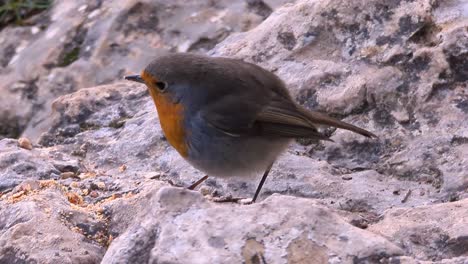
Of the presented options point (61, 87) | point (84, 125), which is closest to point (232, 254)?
point (84, 125)

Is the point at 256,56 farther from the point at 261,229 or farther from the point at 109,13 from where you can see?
the point at 261,229

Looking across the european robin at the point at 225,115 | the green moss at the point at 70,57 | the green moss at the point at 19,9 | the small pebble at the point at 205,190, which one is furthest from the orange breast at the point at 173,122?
the green moss at the point at 19,9

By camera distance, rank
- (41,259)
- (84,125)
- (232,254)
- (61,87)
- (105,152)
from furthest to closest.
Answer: (61,87) < (84,125) < (105,152) < (41,259) < (232,254)

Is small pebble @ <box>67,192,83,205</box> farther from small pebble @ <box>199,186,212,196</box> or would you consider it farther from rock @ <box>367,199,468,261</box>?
rock @ <box>367,199,468,261</box>

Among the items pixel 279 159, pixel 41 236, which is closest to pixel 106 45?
pixel 279 159

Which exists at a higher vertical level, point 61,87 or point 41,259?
point 41,259

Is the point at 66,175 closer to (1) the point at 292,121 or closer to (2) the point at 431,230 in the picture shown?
(1) the point at 292,121
